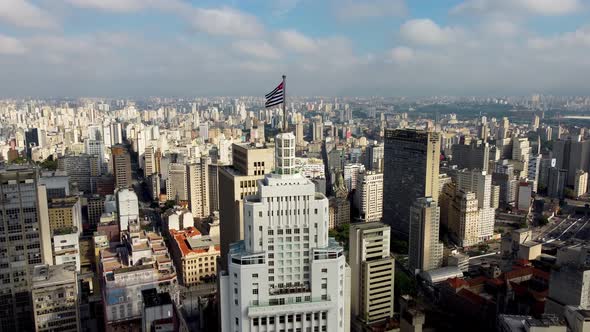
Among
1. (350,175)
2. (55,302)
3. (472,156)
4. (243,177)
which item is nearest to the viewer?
(243,177)

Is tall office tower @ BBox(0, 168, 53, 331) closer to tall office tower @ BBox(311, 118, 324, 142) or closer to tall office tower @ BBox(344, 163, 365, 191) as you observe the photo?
tall office tower @ BBox(344, 163, 365, 191)

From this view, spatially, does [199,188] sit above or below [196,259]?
above

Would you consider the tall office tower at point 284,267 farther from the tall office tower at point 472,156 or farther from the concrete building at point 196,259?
the tall office tower at point 472,156

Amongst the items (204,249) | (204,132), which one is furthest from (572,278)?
(204,132)

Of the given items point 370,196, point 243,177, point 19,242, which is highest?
point 243,177

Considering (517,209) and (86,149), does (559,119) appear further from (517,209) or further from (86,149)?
(86,149)

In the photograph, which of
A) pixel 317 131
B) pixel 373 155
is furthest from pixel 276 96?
pixel 317 131

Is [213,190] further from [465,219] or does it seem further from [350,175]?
[465,219]
